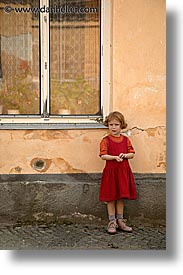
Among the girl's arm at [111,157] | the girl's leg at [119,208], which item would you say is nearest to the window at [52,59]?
the girl's arm at [111,157]

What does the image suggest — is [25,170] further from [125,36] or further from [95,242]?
[125,36]

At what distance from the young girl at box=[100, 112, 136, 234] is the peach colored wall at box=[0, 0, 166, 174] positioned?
1.14ft

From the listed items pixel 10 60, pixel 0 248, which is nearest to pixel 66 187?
pixel 0 248

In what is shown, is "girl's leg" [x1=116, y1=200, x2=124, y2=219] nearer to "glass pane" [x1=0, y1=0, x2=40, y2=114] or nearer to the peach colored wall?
the peach colored wall

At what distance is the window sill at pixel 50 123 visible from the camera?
598cm

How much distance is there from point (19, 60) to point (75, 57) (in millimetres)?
696

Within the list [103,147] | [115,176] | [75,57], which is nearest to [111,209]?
[115,176]

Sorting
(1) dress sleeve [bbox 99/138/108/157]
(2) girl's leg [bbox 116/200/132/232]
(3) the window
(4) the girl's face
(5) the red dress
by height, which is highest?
(3) the window

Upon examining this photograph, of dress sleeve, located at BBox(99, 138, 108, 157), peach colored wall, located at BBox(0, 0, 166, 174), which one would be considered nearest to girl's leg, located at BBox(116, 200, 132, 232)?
peach colored wall, located at BBox(0, 0, 166, 174)

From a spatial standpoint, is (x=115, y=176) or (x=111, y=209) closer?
(x=115, y=176)

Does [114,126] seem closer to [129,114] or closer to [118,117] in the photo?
[118,117]

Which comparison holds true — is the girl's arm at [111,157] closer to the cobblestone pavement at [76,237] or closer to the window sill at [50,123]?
the window sill at [50,123]

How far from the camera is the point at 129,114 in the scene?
5.97 meters

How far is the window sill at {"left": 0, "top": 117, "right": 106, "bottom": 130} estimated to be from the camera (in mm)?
5977
